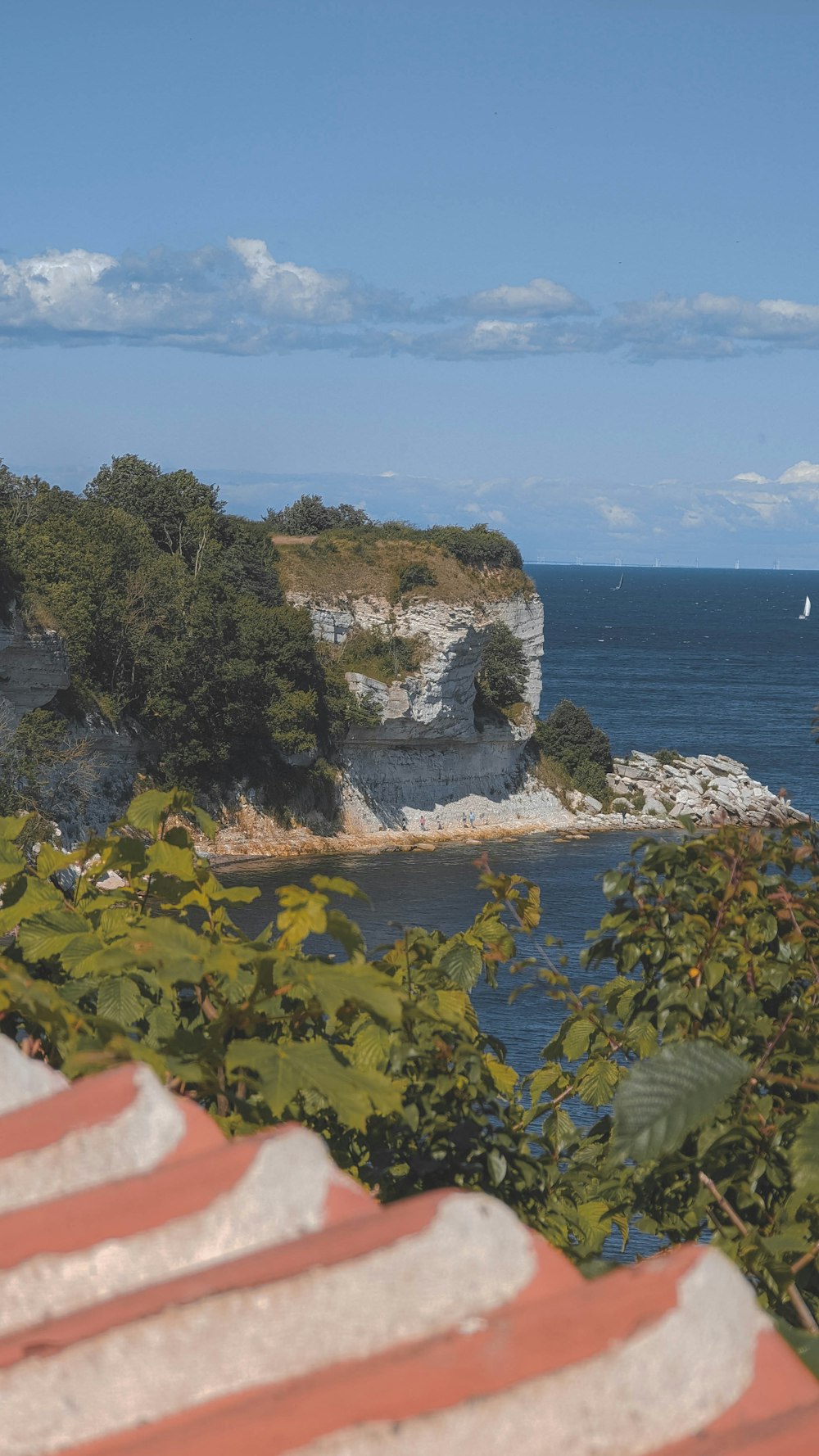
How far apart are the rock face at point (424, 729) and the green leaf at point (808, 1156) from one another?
182ft

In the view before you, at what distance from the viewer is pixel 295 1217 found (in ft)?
4.81

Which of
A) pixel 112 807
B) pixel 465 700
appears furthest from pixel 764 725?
pixel 112 807

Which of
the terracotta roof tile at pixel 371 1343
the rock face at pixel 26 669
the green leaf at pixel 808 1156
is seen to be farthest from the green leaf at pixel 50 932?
the rock face at pixel 26 669

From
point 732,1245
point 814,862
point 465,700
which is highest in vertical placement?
point 814,862

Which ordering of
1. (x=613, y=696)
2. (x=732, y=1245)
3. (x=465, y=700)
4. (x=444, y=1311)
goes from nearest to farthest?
(x=444, y=1311)
(x=732, y=1245)
(x=465, y=700)
(x=613, y=696)

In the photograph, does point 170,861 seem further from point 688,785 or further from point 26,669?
point 688,785

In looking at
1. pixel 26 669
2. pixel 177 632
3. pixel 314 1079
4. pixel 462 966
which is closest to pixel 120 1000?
pixel 314 1079

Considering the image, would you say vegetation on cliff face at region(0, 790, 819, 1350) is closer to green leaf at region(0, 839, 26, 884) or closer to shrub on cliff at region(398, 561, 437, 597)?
green leaf at region(0, 839, 26, 884)

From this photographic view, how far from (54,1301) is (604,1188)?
11.4ft

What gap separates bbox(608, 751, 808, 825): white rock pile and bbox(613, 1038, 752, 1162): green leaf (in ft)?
196

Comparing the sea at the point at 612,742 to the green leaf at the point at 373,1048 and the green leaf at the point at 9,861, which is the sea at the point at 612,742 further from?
the green leaf at the point at 9,861

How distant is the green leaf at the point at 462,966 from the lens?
4.71 m

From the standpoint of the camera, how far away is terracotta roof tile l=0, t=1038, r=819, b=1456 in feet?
3.96

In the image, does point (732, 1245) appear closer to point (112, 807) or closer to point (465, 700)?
point (112, 807)
